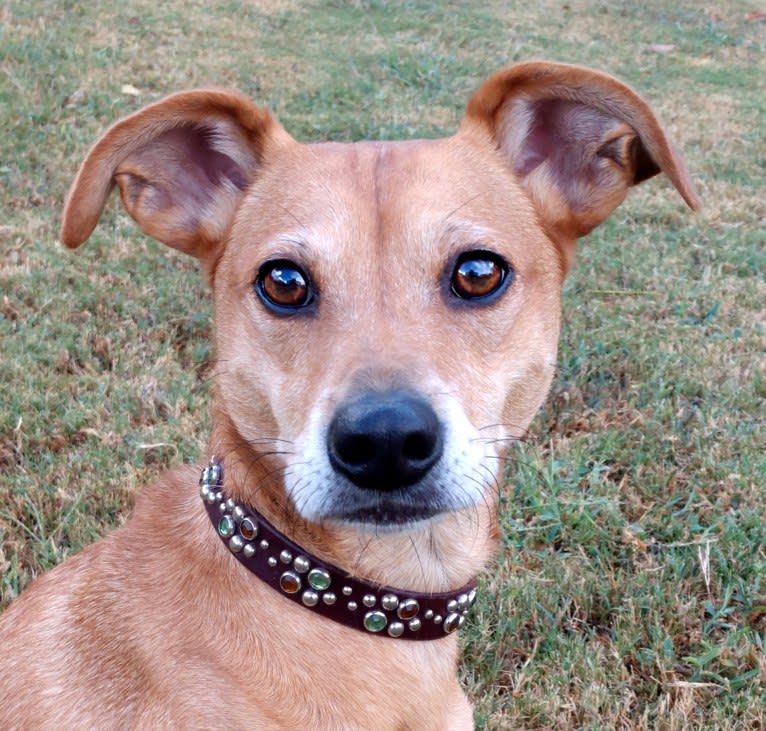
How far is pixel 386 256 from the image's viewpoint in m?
Result: 2.45

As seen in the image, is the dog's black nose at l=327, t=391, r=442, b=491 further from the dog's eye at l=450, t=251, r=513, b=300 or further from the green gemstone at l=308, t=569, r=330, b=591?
the dog's eye at l=450, t=251, r=513, b=300

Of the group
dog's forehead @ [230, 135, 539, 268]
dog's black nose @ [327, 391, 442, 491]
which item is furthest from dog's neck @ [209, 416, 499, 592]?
dog's forehead @ [230, 135, 539, 268]

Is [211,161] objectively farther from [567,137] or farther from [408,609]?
[408,609]

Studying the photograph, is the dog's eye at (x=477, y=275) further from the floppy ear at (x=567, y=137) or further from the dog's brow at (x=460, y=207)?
the floppy ear at (x=567, y=137)

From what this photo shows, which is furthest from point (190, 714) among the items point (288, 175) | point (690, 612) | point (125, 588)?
point (690, 612)

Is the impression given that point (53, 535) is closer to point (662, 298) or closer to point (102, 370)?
point (102, 370)

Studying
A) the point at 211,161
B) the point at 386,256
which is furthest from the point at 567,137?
the point at 211,161

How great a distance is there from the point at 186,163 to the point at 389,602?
1.61 m

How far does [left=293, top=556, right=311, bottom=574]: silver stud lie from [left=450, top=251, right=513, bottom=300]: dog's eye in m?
0.88

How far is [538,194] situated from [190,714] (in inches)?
76.5

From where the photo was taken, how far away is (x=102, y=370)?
16.5ft

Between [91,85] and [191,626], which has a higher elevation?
[191,626]

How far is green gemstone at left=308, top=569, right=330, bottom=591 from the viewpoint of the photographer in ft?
7.51

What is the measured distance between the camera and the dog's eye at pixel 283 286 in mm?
2506
